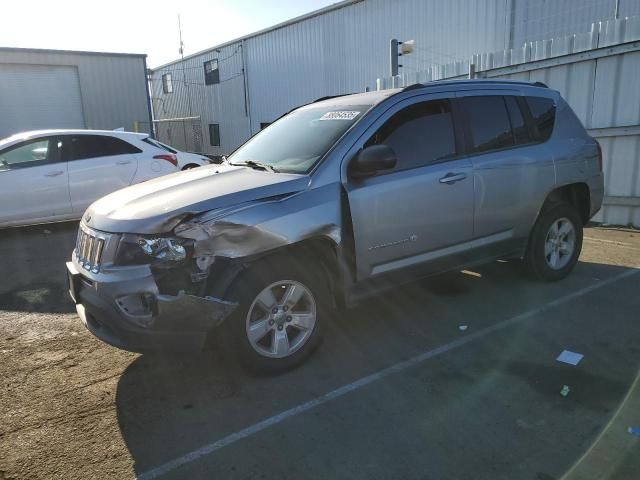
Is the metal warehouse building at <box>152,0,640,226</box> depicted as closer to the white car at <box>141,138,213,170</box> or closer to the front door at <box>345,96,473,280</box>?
the white car at <box>141,138,213,170</box>

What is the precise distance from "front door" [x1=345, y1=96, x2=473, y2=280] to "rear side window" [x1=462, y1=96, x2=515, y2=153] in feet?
0.77

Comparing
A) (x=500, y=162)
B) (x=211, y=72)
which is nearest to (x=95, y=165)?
(x=500, y=162)

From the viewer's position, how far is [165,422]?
293cm

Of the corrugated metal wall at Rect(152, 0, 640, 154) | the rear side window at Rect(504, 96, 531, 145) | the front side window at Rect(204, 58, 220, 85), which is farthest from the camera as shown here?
the front side window at Rect(204, 58, 220, 85)

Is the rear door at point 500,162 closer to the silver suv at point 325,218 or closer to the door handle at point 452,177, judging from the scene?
the silver suv at point 325,218

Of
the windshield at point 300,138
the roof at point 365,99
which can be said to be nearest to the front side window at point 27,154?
the windshield at point 300,138

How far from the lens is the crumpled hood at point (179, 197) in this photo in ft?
9.84

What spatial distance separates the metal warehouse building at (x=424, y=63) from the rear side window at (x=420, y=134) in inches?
189

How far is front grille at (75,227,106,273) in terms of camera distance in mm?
3102

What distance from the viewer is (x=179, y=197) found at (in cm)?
323

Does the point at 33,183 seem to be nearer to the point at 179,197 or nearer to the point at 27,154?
the point at 27,154

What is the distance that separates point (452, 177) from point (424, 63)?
11634 millimetres

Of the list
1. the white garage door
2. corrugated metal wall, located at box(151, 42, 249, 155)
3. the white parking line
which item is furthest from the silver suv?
corrugated metal wall, located at box(151, 42, 249, 155)

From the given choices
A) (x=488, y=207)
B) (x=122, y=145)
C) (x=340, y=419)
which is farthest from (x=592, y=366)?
(x=122, y=145)
